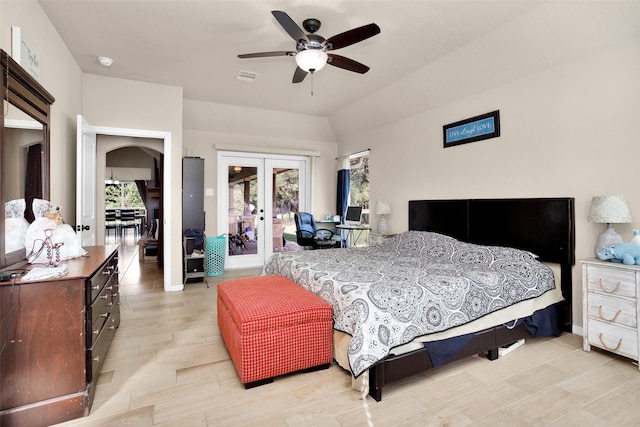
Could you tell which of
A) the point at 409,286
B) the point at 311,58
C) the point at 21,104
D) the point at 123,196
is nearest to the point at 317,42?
the point at 311,58

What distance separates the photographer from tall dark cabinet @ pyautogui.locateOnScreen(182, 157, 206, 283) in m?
4.81

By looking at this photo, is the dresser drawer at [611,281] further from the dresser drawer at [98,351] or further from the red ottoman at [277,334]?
the dresser drawer at [98,351]

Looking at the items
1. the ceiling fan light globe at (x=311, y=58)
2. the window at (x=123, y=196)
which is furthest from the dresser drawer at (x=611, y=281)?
the window at (x=123, y=196)

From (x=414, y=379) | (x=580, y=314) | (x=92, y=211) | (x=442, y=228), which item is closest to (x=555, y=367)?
(x=580, y=314)

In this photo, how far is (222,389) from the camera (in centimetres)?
206

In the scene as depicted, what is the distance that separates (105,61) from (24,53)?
1411mm

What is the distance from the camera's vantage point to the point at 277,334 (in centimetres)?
208

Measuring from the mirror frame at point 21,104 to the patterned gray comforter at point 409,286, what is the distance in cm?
193

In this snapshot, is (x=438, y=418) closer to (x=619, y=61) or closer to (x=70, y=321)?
(x=70, y=321)

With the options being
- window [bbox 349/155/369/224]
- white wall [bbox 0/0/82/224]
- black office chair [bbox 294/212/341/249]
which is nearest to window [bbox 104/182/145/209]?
black office chair [bbox 294/212/341/249]

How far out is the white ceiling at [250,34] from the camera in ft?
8.65

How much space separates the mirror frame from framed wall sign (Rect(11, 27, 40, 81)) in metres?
0.17

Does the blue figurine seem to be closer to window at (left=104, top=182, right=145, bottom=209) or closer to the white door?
the white door

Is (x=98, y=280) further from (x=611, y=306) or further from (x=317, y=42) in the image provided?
(x=611, y=306)
